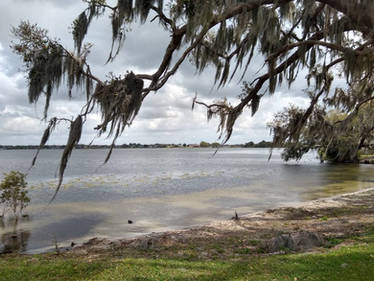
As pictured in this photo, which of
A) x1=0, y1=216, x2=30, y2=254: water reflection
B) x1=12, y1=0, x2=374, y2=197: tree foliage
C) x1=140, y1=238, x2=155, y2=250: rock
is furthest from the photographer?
x1=0, y1=216, x2=30, y2=254: water reflection

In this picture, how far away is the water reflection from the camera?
9.71 metres

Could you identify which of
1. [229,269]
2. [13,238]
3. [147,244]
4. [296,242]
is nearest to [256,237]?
[296,242]

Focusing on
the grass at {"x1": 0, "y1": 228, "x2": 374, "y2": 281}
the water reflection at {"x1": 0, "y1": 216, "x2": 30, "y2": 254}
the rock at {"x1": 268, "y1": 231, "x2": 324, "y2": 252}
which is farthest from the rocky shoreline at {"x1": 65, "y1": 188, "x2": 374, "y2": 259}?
the water reflection at {"x1": 0, "y1": 216, "x2": 30, "y2": 254}

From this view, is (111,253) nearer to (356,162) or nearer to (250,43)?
(250,43)

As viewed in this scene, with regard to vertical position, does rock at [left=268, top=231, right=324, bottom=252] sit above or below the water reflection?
above

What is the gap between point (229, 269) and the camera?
554cm

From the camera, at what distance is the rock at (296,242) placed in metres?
6.99

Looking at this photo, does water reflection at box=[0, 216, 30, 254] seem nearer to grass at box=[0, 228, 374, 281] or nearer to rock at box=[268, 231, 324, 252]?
grass at box=[0, 228, 374, 281]

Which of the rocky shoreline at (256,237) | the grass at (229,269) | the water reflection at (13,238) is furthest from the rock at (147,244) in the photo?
the water reflection at (13,238)

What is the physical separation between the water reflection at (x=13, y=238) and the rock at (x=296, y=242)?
25.1ft

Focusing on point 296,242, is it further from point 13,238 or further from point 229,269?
point 13,238

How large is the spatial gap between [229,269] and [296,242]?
7.53 ft

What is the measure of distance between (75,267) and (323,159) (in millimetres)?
55942

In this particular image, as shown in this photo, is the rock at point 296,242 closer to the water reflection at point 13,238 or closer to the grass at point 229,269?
the grass at point 229,269
